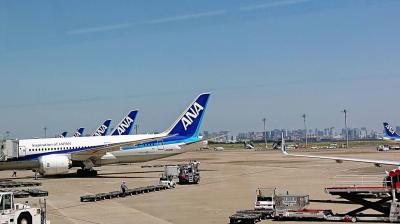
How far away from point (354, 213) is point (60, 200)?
19.9 meters

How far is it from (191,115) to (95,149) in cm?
1235

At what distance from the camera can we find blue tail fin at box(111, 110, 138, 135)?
82.5 metres

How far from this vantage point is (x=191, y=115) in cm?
6091

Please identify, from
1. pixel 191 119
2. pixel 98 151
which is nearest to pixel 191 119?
pixel 191 119

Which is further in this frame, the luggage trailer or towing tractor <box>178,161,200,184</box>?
towing tractor <box>178,161,200,184</box>

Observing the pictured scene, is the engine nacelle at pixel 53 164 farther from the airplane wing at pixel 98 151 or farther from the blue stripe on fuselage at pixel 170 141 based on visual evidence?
the blue stripe on fuselage at pixel 170 141

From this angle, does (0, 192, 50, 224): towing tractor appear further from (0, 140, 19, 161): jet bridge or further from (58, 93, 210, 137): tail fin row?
(58, 93, 210, 137): tail fin row

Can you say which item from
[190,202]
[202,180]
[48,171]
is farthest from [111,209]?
[48,171]

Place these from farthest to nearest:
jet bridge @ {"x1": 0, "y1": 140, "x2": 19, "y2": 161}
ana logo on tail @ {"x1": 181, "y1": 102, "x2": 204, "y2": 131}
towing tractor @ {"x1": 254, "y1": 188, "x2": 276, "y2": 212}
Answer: ana logo on tail @ {"x1": 181, "y1": 102, "x2": 204, "y2": 131}
jet bridge @ {"x1": 0, "y1": 140, "x2": 19, "y2": 161}
towing tractor @ {"x1": 254, "y1": 188, "x2": 276, "y2": 212}

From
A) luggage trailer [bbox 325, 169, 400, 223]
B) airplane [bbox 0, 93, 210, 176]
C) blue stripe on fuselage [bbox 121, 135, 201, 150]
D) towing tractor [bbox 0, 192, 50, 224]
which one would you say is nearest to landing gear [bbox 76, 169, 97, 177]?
airplane [bbox 0, 93, 210, 176]

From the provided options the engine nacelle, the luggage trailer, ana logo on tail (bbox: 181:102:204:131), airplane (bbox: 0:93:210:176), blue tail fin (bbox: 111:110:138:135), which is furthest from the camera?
blue tail fin (bbox: 111:110:138:135)

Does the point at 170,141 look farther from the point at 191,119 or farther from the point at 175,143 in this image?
the point at 191,119

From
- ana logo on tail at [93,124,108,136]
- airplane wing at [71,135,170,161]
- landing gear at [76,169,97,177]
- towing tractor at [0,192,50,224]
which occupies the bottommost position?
landing gear at [76,169,97,177]

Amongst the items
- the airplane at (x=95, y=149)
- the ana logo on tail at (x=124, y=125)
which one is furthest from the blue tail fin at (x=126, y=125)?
the airplane at (x=95, y=149)
